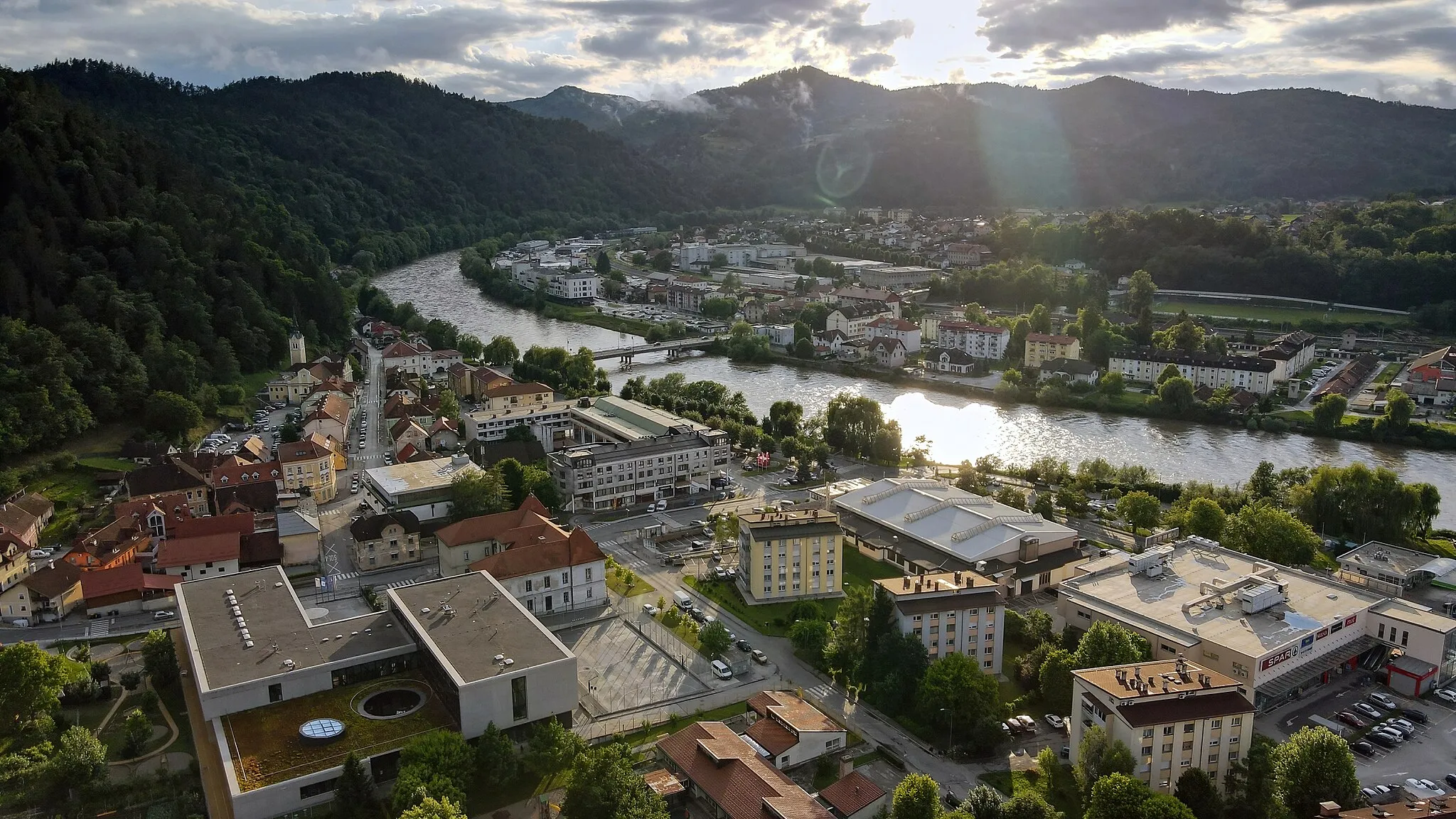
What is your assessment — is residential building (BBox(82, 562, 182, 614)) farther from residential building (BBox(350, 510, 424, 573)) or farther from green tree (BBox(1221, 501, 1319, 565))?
green tree (BBox(1221, 501, 1319, 565))

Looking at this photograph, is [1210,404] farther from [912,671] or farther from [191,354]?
[191,354]

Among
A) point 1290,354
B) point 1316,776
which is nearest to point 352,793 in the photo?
point 1316,776

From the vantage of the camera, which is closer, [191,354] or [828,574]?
[828,574]

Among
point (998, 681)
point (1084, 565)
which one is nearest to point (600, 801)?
point (998, 681)

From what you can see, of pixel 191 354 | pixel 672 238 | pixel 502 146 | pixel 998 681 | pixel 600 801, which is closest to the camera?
pixel 600 801

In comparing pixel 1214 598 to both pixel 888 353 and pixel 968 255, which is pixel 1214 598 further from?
pixel 968 255

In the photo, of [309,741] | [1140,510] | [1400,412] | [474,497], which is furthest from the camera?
[1400,412]

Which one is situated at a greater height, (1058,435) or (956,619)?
(956,619)

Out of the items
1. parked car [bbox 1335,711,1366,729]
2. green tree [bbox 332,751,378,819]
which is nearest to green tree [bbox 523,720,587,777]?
green tree [bbox 332,751,378,819]
